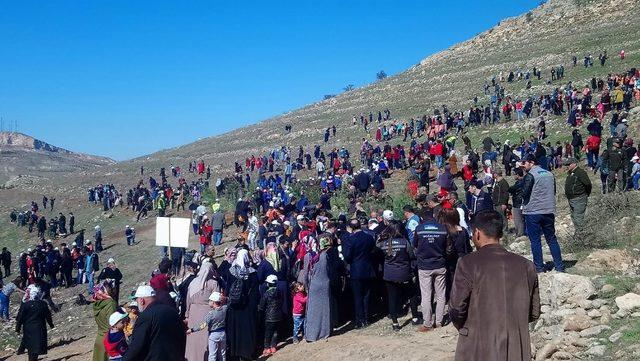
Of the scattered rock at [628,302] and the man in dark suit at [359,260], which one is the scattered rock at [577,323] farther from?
the man in dark suit at [359,260]

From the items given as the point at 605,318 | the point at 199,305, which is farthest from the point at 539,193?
the point at 199,305

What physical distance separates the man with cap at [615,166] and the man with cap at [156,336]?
465 inches

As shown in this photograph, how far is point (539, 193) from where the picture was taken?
24.6 ft

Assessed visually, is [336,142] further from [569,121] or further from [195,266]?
[195,266]

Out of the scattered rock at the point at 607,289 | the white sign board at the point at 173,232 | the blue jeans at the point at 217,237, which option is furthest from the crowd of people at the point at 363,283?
the blue jeans at the point at 217,237

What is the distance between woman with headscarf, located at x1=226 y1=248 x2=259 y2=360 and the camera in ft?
28.1

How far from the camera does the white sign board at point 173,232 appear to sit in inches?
454

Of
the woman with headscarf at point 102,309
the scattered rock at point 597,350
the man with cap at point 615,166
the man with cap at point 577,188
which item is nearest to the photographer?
the scattered rock at point 597,350

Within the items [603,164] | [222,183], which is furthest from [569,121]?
[222,183]

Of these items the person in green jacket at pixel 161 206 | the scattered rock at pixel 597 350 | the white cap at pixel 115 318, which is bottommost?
the scattered rock at pixel 597 350

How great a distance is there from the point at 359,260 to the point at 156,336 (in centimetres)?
434

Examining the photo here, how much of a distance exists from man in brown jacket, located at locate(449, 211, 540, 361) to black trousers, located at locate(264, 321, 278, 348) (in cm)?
542

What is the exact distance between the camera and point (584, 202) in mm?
8906

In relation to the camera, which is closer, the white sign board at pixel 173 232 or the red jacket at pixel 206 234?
the white sign board at pixel 173 232
